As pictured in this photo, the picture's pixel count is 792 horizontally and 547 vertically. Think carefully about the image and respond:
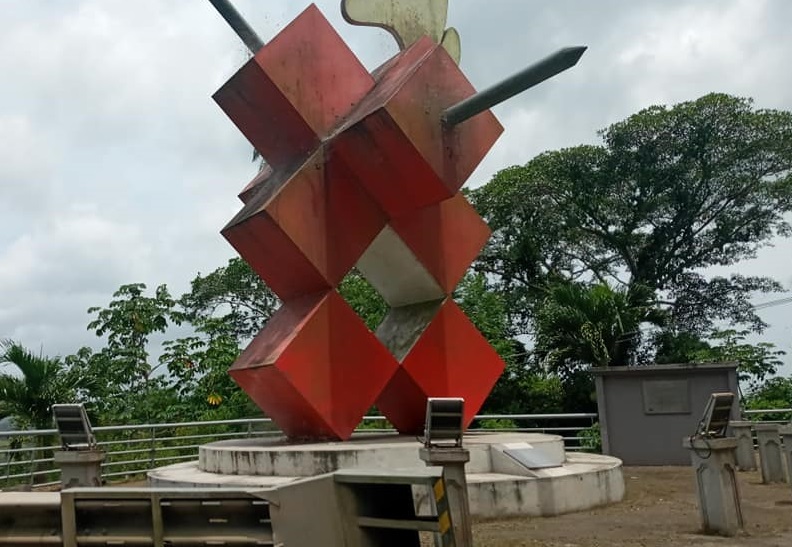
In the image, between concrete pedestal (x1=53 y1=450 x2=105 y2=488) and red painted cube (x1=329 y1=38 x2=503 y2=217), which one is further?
red painted cube (x1=329 y1=38 x2=503 y2=217)

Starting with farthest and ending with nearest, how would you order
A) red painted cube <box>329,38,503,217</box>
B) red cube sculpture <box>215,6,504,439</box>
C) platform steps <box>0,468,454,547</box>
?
red painted cube <box>329,38,503,217</box>, red cube sculpture <box>215,6,504,439</box>, platform steps <box>0,468,454,547</box>

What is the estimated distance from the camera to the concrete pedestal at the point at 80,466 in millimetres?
7582

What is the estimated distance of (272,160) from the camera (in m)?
10.1

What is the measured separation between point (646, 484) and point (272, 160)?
6.42 meters

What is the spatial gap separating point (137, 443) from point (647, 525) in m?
10.7

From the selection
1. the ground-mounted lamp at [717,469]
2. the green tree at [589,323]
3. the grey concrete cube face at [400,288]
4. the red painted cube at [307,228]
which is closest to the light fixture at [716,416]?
the ground-mounted lamp at [717,469]

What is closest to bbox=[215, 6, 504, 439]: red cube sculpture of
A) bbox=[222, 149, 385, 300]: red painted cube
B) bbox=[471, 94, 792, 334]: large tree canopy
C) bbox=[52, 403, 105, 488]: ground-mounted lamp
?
bbox=[222, 149, 385, 300]: red painted cube

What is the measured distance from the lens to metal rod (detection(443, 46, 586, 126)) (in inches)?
330

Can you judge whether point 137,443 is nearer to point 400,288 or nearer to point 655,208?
point 400,288

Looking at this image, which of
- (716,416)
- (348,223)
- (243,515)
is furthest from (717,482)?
(348,223)

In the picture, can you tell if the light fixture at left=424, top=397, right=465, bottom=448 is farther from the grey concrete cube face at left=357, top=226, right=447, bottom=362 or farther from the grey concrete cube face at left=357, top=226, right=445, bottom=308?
the grey concrete cube face at left=357, top=226, right=445, bottom=308

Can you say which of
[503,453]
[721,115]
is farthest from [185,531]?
[721,115]

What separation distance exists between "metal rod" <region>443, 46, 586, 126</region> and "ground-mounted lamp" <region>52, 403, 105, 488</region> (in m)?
5.30

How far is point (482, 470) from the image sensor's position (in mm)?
8453
